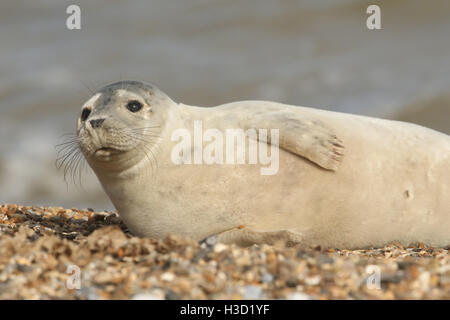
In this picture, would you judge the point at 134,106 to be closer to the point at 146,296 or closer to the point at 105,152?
the point at 105,152

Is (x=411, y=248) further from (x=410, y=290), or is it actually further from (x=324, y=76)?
(x=324, y=76)

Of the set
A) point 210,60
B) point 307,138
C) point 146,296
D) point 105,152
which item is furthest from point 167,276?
point 210,60

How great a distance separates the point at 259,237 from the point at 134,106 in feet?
4.21

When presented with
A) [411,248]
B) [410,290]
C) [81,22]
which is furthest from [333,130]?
[81,22]

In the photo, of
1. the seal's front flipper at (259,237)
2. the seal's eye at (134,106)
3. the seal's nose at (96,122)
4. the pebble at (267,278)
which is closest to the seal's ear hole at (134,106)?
the seal's eye at (134,106)

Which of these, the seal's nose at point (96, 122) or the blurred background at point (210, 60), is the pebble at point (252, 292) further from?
the blurred background at point (210, 60)

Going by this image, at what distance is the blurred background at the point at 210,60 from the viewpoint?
13.6 meters

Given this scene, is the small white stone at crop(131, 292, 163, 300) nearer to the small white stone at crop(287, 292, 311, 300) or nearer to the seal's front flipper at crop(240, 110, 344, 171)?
the small white stone at crop(287, 292, 311, 300)

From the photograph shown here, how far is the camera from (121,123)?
505cm

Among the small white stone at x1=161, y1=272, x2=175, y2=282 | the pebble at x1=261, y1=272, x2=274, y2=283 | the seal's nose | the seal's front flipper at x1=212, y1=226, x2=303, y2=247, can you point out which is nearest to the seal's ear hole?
the seal's nose

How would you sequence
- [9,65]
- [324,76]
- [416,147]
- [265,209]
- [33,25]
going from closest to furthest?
[265,209] → [416,147] → [324,76] → [9,65] → [33,25]

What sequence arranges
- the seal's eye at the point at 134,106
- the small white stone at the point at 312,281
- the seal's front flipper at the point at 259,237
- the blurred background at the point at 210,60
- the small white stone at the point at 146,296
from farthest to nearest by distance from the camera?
the blurred background at the point at 210,60
the seal's eye at the point at 134,106
the seal's front flipper at the point at 259,237
the small white stone at the point at 312,281
the small white stone at the point at 146,296

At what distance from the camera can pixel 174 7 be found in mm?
18891
